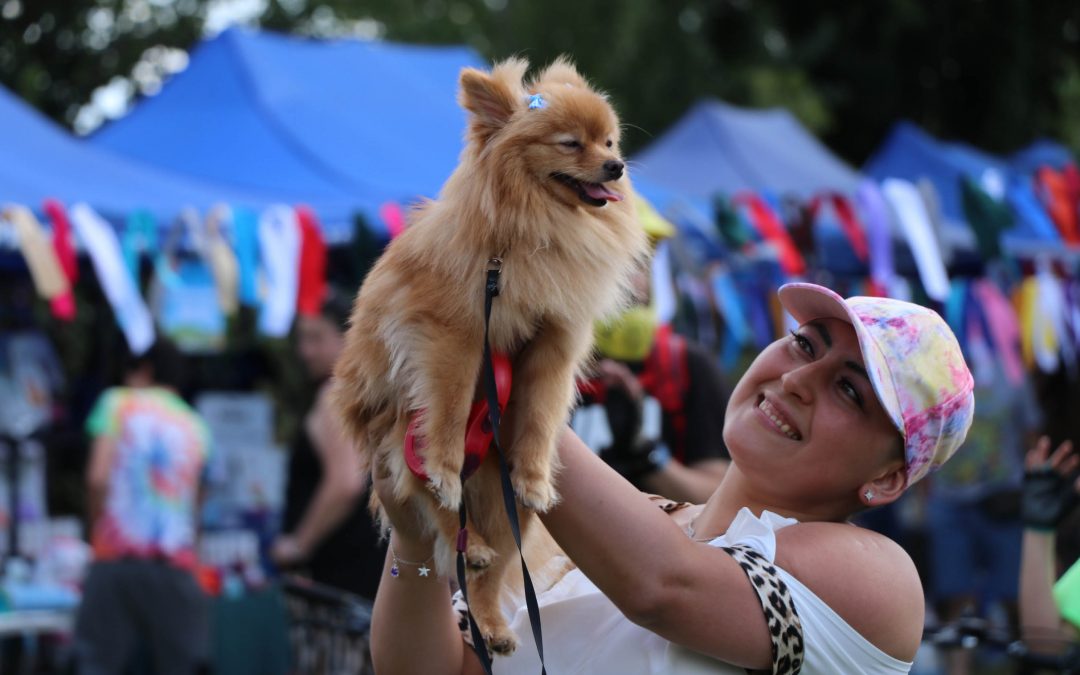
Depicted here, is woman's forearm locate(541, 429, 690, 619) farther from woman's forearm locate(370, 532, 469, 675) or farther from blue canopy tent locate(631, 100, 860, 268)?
blue canopy tent locate(631, 100, 860, 268)

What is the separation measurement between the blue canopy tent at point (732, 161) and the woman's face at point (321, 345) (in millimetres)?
5076

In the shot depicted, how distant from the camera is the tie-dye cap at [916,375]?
198 cm

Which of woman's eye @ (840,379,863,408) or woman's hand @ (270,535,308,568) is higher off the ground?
woman's eye @ (840,379,863,408)

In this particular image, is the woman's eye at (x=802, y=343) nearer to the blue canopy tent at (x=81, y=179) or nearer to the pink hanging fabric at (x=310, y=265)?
the pink hanging fabric at (x=310, y=265)

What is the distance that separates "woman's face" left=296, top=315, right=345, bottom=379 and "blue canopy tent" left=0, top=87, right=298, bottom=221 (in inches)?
72.6

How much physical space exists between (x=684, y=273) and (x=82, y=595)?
3.55 metres

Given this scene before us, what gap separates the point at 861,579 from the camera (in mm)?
1972

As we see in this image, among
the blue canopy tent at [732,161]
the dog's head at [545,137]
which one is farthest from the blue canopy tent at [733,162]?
the dog's head at [545,137]

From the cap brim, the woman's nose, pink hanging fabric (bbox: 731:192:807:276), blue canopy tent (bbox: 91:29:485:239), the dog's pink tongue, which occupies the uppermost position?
the dog's pink tongue

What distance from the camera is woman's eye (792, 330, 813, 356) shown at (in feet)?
7.16

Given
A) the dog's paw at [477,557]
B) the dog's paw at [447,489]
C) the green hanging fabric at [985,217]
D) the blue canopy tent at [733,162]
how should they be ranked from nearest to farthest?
the dog's paw at [447,489], the dog's paw at [477,557], the green hanging fabric at [985,217], the blue canopy tent at [733,162]

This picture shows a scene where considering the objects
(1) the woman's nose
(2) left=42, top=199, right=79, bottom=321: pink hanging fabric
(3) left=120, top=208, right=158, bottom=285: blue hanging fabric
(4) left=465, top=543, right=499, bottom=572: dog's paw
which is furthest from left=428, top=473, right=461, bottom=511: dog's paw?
(3) left=120, top=208, right=158, bottom=285: blue hanging fabric

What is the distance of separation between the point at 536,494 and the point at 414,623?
14.7 inches

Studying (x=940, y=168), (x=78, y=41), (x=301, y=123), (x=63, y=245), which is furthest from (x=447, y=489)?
(x=78, y=41)
